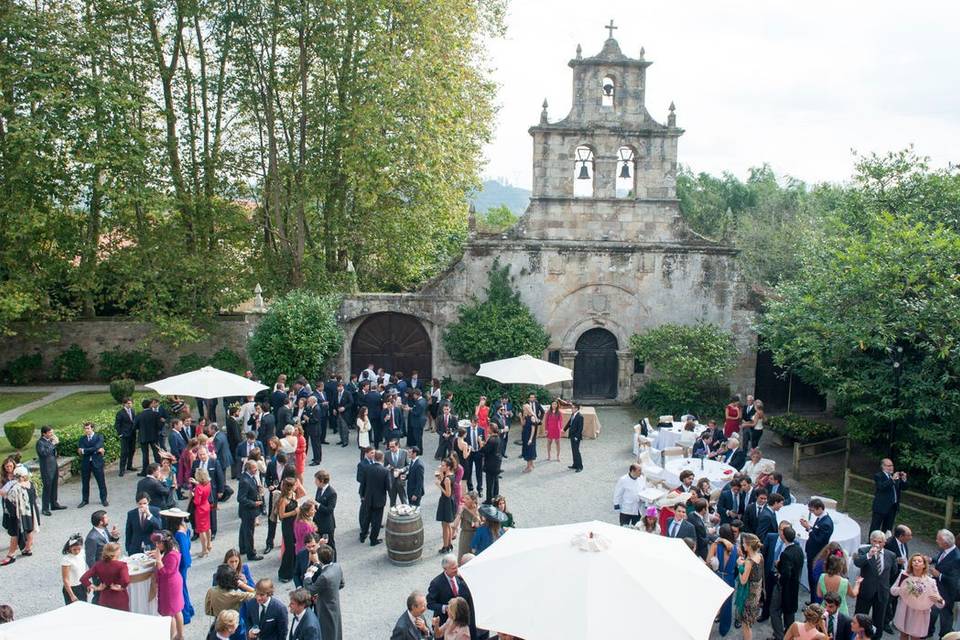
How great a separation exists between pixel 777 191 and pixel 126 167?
3751 centimetres

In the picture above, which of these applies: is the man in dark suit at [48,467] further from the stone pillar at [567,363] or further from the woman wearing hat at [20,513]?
the stone pillar at [567,363]

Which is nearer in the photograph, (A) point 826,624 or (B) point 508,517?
(A) point 826,624

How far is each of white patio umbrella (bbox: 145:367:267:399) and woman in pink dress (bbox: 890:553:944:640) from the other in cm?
1260

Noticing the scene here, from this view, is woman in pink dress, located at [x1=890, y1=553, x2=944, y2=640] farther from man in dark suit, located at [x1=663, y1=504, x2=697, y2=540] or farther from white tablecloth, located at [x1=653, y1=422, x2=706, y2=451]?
white tablecloth, located at [x1=653, y1=422, x2=706, y2=451]

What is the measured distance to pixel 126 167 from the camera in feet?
74.0

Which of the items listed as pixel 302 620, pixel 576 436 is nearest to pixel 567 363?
pixel 576 436

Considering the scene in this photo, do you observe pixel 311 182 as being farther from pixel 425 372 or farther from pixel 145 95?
pixel 425 372

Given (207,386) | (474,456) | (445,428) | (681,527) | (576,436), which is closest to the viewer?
(681,527)

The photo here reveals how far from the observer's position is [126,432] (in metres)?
15.6

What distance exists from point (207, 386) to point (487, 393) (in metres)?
8.08

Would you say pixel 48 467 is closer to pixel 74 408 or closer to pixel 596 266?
pixel 74 408

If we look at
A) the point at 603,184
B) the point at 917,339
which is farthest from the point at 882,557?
the point at 603,184

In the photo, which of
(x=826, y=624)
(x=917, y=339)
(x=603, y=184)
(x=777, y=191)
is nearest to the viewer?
(x=826, y=624)

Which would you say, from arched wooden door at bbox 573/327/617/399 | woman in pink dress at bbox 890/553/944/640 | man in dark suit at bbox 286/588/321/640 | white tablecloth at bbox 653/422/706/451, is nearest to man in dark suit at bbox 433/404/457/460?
white tablecloth at bbox 653/422/706/451
